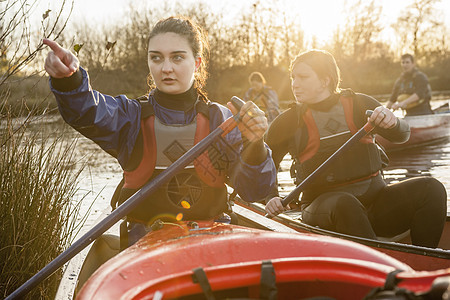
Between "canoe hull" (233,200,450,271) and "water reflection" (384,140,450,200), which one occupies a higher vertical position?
"canoe hull" (233,200,450,271)

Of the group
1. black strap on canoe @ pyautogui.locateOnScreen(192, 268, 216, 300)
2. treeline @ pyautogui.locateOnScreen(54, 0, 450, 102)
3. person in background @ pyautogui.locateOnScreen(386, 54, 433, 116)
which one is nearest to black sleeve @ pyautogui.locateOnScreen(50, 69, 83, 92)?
black strap on canoe @ pyautogui.locateOnScreen(192, 268, 216, 300)

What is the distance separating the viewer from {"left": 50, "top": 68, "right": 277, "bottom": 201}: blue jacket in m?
2.09

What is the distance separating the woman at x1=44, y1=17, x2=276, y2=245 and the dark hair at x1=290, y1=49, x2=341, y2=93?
1392 mm

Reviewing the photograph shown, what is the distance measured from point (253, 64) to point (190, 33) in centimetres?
2836

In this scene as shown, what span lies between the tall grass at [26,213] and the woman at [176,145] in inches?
30.3

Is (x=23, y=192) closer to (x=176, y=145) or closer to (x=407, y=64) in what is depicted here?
(x=176, y=145)

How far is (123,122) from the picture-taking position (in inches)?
94.1

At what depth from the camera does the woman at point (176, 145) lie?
2.42 metres

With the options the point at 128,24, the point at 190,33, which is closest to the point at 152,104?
the point at 190,33

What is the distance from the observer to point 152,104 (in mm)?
2596

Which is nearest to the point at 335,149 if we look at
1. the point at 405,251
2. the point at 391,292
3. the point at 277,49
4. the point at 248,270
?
the point at 405,251

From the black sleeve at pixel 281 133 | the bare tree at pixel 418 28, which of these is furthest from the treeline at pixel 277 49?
the black sleeve at pixel 281 133

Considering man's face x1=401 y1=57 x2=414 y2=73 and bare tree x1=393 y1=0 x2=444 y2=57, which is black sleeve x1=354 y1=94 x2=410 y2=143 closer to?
man's face x1=401 y1=57 x2=414 y2=73

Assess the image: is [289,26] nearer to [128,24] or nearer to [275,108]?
[128,24]
